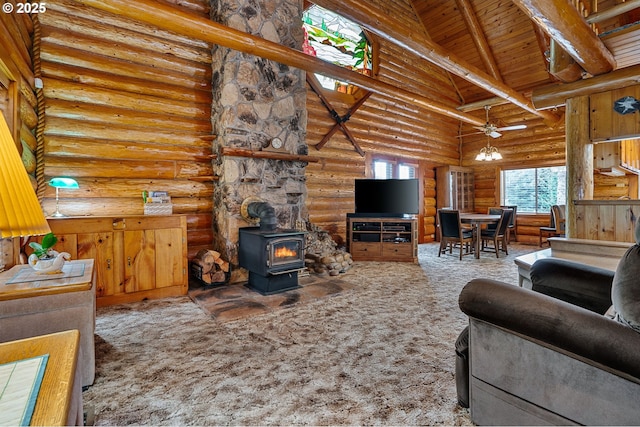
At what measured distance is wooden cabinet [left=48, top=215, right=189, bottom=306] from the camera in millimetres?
3055

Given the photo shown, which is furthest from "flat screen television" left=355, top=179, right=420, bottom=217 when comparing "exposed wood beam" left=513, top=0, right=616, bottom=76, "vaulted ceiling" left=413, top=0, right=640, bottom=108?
"vaulted ceiling" left=413, top=0, right=640, bottom=108

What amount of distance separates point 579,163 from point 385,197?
3033 millimetres

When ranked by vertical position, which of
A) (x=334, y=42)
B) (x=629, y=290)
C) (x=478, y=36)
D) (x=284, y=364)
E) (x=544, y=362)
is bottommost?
(x=284, y=364)

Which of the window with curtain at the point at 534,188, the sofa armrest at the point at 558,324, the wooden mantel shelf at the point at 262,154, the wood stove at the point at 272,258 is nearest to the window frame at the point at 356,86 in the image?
the wooden mantel shelf at the point at 262,154

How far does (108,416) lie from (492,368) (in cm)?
191

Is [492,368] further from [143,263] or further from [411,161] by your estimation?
[411,161]

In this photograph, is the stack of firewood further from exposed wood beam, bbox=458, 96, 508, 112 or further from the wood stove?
exposed wood beam, bbox=458, 96, 508, 112

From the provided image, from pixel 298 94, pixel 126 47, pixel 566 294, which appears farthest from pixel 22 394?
pixel 298 94

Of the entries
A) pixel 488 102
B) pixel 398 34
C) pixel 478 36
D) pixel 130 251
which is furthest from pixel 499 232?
pixel 130 251

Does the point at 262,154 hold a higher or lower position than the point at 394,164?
lower

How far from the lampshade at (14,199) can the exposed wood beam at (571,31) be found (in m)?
3.44

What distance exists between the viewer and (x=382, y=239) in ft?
19.3

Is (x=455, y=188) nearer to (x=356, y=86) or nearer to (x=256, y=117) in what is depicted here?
(x=356, y=86)

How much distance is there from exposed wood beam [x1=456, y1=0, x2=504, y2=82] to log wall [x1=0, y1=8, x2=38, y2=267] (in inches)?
309
